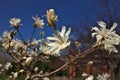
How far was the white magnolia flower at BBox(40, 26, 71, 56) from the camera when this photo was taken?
1.55 metres

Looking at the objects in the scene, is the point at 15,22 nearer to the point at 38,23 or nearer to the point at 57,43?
the point at 38,23

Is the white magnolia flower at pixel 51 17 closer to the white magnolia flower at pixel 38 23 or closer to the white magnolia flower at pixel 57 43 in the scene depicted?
the white magnolia flower at pixel 57 43

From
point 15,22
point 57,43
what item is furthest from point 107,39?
point 15,22

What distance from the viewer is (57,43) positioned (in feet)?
5.18

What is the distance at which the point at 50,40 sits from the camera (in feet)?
5.30

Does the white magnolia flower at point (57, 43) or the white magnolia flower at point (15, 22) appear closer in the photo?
the white magnolia flower at point (57, 43)

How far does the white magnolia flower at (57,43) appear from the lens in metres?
1.55

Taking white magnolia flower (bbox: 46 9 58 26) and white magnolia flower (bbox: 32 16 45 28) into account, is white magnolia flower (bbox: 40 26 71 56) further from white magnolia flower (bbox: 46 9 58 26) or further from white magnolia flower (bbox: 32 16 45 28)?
white magnolia flower (bbox: 32 16 45 28)

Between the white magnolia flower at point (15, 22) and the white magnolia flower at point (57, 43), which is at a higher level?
the white magnolia flower at point (15, 22)

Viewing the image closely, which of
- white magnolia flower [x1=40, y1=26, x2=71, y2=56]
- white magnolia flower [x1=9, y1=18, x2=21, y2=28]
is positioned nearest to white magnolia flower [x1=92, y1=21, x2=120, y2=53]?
white magnolia flower [x1=40, y1=26, x2=71, y2=56]

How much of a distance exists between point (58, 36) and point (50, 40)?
6 cm

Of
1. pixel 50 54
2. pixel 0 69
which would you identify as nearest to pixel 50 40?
A: pixel 50 54

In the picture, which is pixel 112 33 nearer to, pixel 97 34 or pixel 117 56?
pixel 97 34

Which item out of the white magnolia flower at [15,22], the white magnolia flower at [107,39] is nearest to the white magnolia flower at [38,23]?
the white magnolia flower at [15,22]
